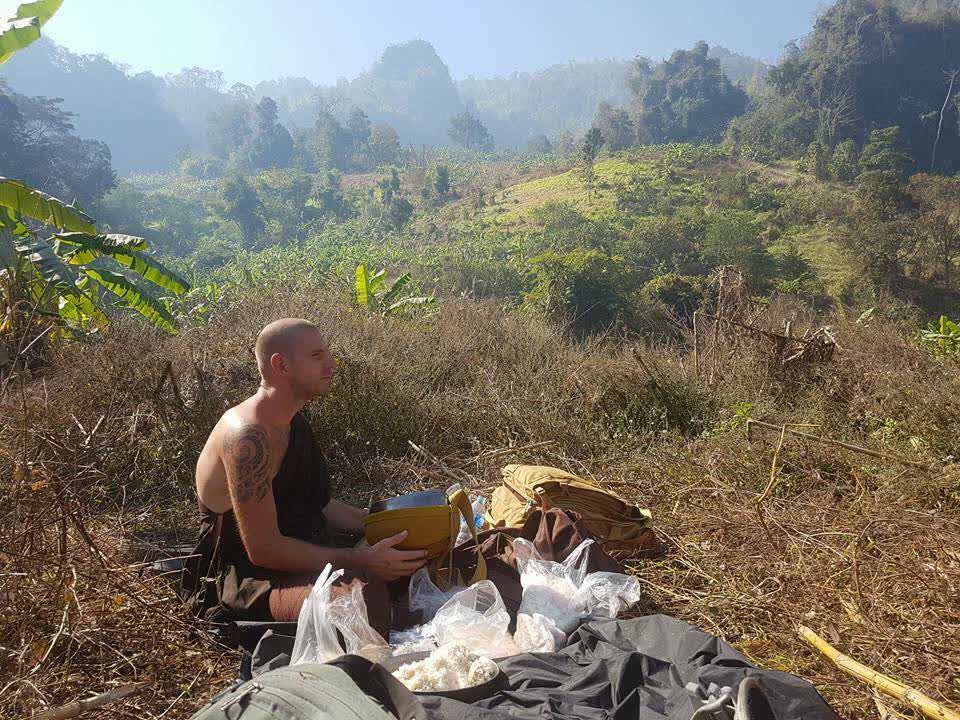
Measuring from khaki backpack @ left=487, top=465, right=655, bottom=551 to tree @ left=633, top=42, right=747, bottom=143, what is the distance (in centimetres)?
5858

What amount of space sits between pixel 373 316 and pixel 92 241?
112 inches

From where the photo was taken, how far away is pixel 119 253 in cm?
720

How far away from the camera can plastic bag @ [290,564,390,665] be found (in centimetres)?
220

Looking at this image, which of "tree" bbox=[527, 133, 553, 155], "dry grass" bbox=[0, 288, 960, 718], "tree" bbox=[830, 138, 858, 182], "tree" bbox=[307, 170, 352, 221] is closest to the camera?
"dry grass" bbox=[0, 288, 960, 718]

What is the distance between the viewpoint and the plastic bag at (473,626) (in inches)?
96.3

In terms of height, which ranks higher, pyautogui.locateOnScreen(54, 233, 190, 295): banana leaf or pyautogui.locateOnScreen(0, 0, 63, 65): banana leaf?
pyautogui.locateOnScreen(0, 0, 63, 65): banana leaf

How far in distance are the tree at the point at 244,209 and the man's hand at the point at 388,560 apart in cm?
4898

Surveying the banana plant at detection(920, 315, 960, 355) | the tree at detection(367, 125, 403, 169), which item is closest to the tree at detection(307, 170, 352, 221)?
the tree at detection(367, 125, 403, 169)

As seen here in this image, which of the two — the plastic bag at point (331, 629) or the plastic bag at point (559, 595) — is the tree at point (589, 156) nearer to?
the plastic bag at point (559, 595)

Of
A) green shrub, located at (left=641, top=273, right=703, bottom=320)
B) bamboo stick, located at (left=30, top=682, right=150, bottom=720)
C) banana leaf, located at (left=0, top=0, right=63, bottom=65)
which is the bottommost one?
green shrub, located at (left=641, top=273, right=703, bottom=320)

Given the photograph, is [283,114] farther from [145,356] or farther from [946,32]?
[145,356]

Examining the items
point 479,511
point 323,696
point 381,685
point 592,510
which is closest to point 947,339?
point 592,510

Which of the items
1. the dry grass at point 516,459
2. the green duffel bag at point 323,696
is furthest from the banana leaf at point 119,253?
the green duffel bag at point 323,696

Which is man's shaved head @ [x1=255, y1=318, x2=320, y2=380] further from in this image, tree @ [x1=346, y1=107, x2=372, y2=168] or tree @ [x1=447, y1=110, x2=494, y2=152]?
tree @ [x1=447, y1=110, x2=494, y2=152]
